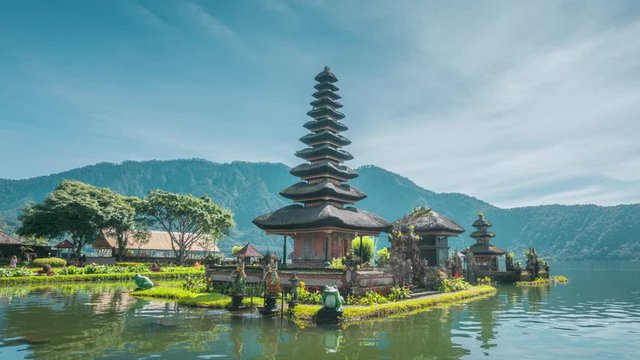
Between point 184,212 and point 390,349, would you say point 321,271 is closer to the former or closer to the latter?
point 390,349

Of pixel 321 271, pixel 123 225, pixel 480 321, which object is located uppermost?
pixel 123 225

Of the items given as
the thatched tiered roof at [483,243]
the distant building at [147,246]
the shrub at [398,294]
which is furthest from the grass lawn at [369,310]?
the distant building at [147,246]

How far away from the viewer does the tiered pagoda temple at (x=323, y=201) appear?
32.3 metres

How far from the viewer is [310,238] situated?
114 ft

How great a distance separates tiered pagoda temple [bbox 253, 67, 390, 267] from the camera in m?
32.3

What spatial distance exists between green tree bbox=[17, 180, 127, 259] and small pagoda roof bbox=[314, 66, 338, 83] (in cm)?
3429

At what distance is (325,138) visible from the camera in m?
39.7

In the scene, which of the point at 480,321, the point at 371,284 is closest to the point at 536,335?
the point at 480,321

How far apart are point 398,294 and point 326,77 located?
2419cm

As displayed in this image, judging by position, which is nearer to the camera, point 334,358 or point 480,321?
point 334,358

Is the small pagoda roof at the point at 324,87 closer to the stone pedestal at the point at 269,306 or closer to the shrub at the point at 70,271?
the stone pedestal at the point at 269,306

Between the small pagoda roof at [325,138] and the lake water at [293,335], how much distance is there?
20000mm

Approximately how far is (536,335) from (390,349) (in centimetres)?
704

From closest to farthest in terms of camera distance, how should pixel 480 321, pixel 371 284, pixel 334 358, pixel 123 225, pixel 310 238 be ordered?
pixel 334 358, pixel 480 321, pixel 371 284, pixel 310 238, pixel 123 225
